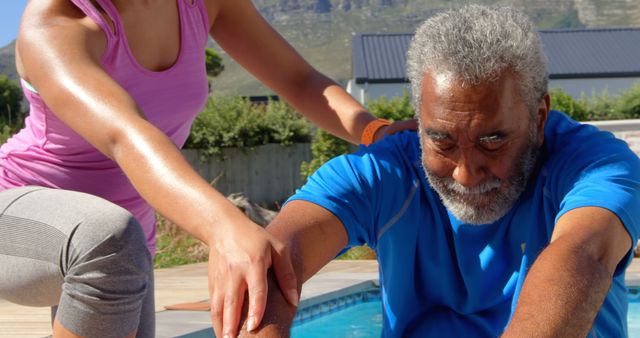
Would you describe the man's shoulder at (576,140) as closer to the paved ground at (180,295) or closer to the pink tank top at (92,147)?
the pink tank top at (92,147)

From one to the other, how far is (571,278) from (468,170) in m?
0.50

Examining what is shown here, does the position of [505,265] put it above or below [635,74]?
above

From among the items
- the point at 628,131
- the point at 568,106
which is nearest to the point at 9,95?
the point at 568,106

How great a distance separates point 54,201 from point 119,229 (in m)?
0.22

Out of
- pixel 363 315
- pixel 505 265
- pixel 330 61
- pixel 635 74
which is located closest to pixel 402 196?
pixel 505 265

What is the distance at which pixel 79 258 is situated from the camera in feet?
5.75

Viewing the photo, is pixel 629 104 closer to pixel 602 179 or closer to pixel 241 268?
pixel 602 179

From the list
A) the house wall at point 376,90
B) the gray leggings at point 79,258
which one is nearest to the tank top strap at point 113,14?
the gray leggings at point 79,258

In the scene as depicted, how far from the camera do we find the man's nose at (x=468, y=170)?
223 centimetres

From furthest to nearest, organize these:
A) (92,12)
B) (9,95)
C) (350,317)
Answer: (9,95) < (350,317) < (92,12)

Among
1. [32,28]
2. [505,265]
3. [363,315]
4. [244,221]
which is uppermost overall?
[32,28]

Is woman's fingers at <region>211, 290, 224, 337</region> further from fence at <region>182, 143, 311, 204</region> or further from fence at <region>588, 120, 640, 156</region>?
fence at <region>182, 143, 311, 204</region>

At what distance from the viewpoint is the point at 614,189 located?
2.05 meters

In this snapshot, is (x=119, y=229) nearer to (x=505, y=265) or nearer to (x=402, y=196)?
(x=402, y=196)
